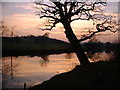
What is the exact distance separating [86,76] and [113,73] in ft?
4.07

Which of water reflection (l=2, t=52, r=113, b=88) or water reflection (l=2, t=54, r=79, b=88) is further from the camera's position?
water reflection (l=2, t=52, r=113, b=88)

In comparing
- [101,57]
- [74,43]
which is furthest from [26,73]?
[101,57]

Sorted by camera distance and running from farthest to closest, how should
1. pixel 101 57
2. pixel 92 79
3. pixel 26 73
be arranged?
pixel 101 57, pixel 26 73, pixel 92 79

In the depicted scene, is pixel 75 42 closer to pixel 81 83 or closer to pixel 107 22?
pixel 107 22

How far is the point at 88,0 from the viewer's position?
13859 mm

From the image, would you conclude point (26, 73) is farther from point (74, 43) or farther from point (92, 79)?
point (92, 79)

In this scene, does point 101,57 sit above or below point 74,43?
below

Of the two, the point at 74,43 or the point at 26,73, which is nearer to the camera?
the point at 74,43

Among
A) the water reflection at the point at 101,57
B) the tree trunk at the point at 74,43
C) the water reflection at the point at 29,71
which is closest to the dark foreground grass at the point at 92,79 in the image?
the tree trunk at the point at 74,43

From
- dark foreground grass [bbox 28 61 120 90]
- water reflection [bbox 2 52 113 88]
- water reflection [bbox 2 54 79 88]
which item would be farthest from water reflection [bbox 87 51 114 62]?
dark foreground grass [bbox 28 61 120 90]

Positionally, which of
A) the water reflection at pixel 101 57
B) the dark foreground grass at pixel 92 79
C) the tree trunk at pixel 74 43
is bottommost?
the water reflection at pixel 101 57

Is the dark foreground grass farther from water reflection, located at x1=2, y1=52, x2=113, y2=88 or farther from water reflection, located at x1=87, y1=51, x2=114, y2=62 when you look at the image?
water reflection, located at x1=87, y1=51, x2=114, y2=62

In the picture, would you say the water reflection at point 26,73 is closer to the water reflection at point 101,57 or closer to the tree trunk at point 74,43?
the water reflection at point 101,57

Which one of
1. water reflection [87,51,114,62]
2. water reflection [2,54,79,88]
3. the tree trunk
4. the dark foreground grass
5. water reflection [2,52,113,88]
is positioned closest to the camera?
the dark foreground grass
